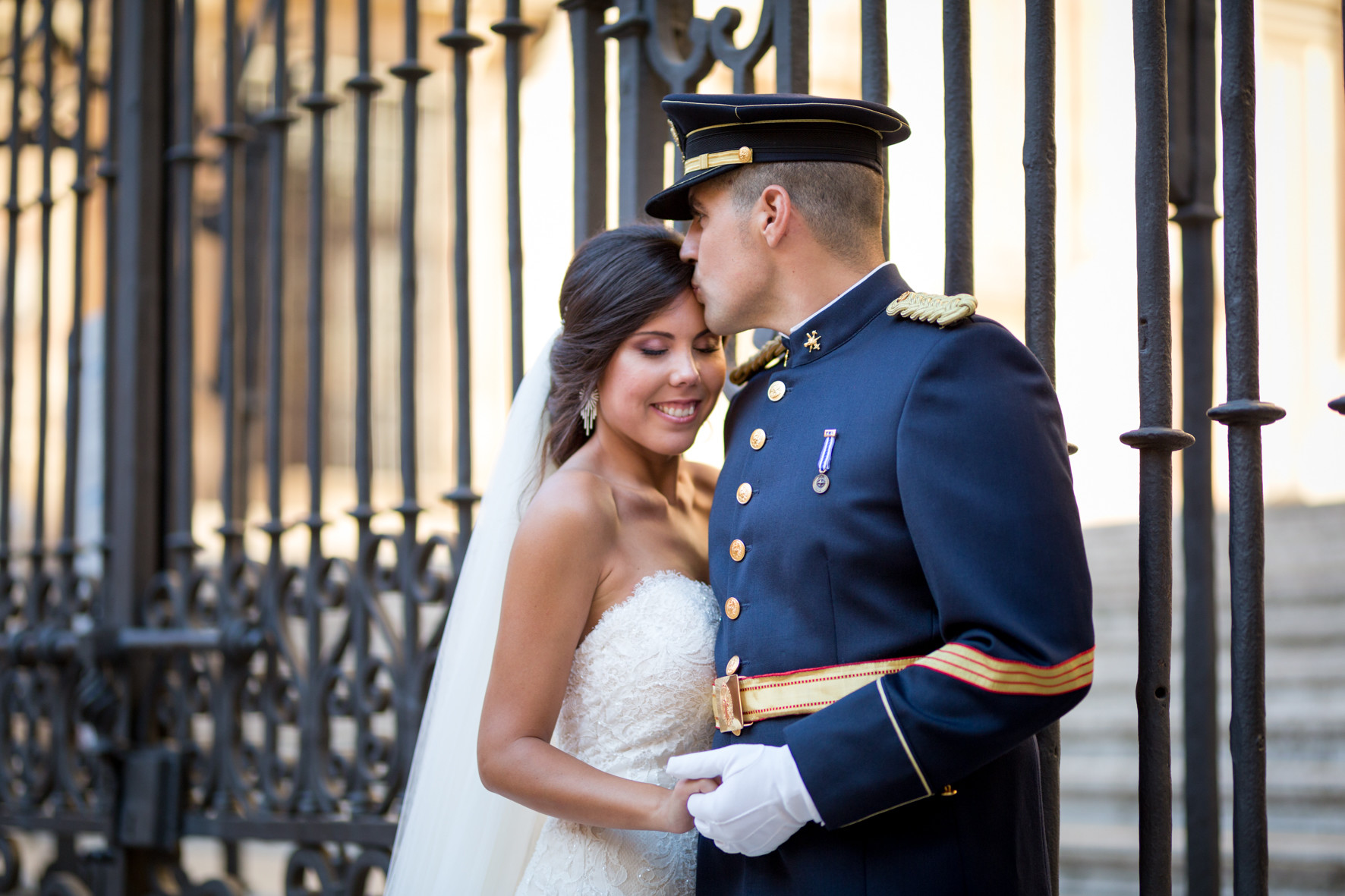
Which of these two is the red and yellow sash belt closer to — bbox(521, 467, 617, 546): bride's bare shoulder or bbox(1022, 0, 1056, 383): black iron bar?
bbox(521, 467, 617, 546): bride's bare shoulder

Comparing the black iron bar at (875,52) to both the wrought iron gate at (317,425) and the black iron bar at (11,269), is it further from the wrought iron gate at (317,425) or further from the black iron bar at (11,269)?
the black iron bar at (11,269)

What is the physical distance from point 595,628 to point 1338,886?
264 centimetres

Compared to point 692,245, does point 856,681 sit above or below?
below

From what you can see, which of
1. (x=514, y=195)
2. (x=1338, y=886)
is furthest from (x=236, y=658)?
(x=1338, y=886)

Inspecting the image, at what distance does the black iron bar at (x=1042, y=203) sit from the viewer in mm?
2035

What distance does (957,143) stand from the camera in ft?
7.10

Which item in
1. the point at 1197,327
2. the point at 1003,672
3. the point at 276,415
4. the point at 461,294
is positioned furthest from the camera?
the point at 276,415

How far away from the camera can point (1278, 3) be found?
764 centimetres

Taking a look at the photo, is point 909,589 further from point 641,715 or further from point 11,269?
point 11,269

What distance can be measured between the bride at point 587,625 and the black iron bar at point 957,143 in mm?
435

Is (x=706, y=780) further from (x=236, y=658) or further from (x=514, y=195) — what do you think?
(x=236, y=658)

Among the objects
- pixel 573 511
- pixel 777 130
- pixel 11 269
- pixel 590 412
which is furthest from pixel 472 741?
pixel 11 269

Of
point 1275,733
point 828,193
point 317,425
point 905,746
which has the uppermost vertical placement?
point 828,193

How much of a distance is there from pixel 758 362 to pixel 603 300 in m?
0.28
